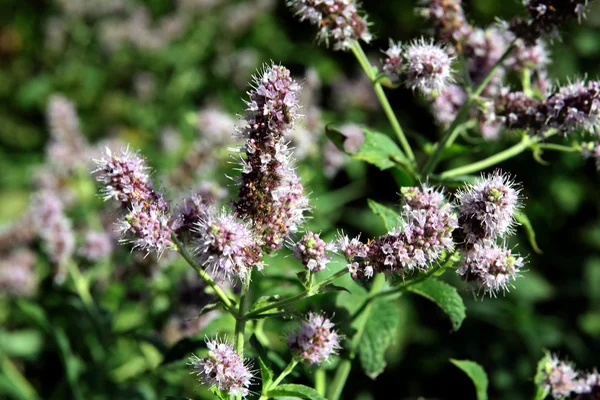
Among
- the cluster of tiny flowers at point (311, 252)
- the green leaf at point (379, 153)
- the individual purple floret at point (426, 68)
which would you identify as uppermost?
the individual purple floret at point (426, 68)

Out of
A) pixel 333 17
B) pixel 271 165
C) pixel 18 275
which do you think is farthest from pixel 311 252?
pixel 18 275

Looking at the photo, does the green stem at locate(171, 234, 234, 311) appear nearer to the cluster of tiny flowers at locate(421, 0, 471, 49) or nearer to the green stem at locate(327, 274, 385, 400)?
the green stem at locate(327, 274, 385, 400)

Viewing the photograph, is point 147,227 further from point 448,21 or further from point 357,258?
point 448,21

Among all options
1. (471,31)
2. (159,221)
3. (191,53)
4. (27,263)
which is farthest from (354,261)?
(191,53)

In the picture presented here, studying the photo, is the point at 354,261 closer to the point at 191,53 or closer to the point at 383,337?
the point at 383,337

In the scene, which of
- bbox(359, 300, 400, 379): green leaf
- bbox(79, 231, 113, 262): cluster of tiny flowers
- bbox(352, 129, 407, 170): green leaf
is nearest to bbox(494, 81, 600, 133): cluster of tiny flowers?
bbox(352, 129, 407, 170): green leaf

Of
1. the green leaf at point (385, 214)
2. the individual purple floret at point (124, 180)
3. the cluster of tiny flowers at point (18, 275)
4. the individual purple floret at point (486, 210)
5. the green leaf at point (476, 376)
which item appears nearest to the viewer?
the individual purple floret at point (486, 210)

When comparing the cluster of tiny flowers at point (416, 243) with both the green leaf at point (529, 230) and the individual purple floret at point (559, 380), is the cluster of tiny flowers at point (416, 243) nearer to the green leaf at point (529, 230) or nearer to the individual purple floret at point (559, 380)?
the green leaf at point (529, 230)

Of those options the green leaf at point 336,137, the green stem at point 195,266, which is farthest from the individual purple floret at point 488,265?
the green leaf at point 336,137
